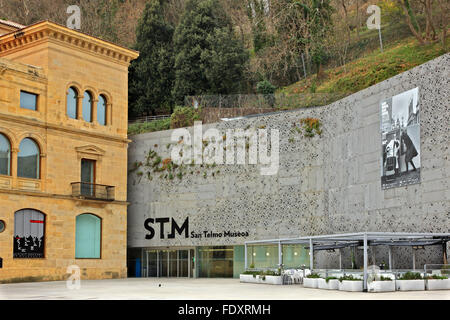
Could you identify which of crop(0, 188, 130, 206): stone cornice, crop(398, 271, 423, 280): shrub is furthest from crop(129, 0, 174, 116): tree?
crop(398, 271, 423, 280): shrub

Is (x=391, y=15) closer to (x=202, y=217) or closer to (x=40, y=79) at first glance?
(x=202, y=217)

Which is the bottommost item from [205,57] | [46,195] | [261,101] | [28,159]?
[46,195]

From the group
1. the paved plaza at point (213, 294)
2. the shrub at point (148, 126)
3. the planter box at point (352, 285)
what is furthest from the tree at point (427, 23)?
the paved plaza at point (213, 294)

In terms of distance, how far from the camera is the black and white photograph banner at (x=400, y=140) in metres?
30.8

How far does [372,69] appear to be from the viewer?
5328 cm

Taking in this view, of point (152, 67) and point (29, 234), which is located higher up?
point (152, 67)

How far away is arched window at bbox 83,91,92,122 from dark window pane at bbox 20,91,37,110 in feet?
13.2

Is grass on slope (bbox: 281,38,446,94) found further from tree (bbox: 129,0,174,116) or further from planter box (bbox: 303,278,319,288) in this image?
planter box (bbox: 303,278,319,288)

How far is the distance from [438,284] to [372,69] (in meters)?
30.8

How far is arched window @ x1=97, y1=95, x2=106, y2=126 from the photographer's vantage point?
44.0 m

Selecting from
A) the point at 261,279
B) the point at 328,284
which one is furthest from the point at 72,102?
the point at 328,284

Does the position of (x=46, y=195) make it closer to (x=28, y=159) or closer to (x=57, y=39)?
(x=28, y=159)

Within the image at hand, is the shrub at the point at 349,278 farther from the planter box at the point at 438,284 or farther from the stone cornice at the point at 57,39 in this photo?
the stone cornice at the point at 57,39
